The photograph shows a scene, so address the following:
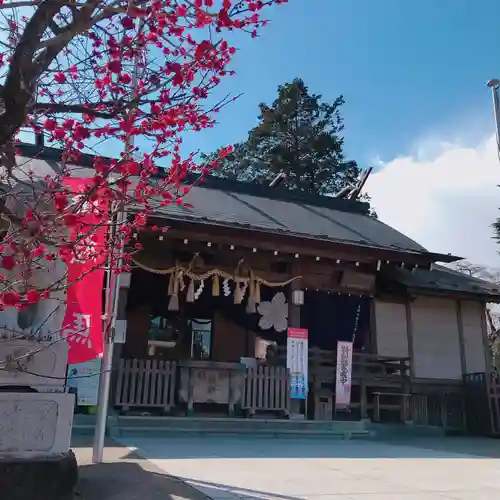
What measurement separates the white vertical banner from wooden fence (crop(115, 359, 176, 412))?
3.47 m

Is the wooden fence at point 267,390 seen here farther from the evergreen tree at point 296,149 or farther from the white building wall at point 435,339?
the evergreen tree at point 296,149

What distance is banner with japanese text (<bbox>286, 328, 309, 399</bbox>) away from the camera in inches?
388

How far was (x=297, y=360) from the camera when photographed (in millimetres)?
9984

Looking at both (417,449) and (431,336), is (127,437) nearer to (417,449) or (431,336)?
(417,449)

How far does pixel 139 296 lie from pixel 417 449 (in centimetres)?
682

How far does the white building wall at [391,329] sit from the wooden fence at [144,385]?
5.11m

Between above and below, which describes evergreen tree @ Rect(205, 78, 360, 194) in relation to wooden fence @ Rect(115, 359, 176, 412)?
above

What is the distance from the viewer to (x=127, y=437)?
7.70m

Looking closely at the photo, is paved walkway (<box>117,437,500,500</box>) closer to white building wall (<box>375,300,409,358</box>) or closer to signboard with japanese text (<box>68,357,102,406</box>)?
signboard with japanese text (<box>68,357,102,406</box>)

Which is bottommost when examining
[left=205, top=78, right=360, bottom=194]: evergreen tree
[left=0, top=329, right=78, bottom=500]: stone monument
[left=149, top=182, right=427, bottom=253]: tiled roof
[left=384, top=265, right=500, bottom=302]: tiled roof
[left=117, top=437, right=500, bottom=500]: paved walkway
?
[left=117, top=437, right=500, bottom=500]: paved walkway

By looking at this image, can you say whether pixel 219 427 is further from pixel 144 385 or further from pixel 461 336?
pixel 461 336

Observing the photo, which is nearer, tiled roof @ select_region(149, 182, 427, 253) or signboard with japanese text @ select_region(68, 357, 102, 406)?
signboard with japanese text @ select_region(68, 357, 102, 406)

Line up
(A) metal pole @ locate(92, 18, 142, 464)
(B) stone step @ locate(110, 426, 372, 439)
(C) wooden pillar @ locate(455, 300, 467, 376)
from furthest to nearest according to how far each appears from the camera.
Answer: (C) wooden pillar @ locate(455, 300, 467, 376) → (B) stone step @ locate(110, 426, 372, 439) → (A) metal pole @ locate(92, 18, 142, 464)

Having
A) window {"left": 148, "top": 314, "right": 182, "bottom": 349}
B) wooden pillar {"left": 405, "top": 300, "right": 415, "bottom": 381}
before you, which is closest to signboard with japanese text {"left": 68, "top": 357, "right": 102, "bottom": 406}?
window {"left": 148, "top": 314, "right": 182, "bottom": 349}
